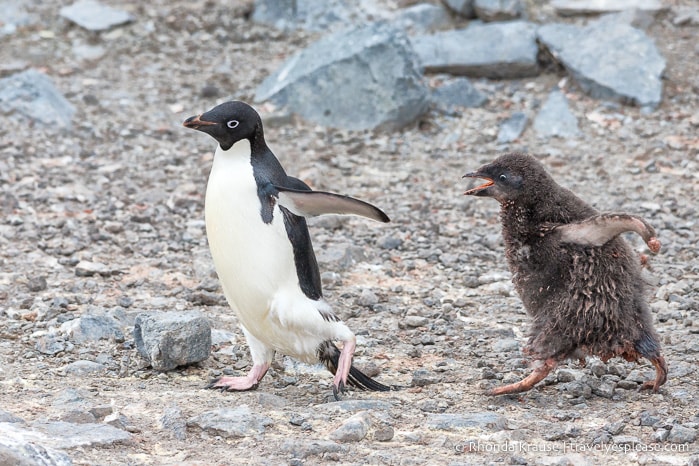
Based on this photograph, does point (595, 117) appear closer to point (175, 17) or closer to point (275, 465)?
point (175, 17)

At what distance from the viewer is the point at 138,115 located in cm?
911

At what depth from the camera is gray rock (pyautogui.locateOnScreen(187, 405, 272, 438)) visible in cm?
377

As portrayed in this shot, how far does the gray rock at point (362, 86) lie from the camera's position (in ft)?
29.0

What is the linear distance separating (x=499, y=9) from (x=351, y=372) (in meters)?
6.37

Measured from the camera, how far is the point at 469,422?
12.8 ft

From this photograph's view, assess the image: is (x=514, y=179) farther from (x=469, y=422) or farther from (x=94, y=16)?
(x=94, y=16)

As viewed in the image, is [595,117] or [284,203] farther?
[595,117]

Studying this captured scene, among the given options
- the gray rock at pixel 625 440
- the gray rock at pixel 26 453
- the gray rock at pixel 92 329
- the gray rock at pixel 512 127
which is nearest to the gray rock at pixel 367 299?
the gray rock at pixel 92 329

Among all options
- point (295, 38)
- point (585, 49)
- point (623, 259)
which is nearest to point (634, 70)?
point (585, 49)

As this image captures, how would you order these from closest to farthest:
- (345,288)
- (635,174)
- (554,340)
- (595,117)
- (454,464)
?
1. (454,464)
2. (554,340)
3. (345,288)
4. (635,174)
5. (595,117)

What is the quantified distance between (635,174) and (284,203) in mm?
4081

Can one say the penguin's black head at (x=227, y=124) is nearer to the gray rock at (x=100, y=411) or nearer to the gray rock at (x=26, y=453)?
the gray rock at (x=100, y=411)

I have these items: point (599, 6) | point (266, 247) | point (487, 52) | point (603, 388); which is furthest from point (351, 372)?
point (599, 6)

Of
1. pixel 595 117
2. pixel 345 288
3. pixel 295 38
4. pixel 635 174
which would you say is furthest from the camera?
pixel 295 38
